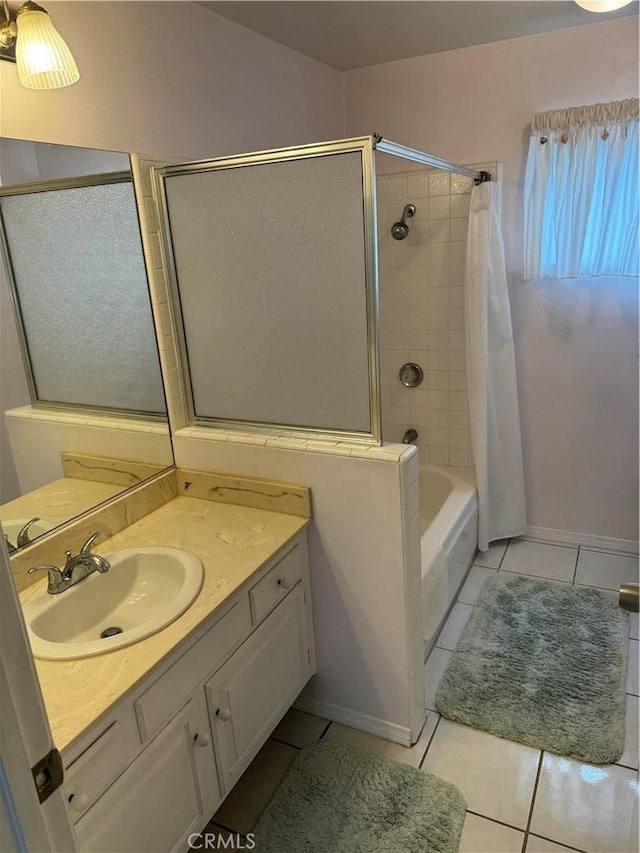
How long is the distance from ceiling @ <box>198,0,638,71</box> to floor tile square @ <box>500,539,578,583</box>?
7.87 ft

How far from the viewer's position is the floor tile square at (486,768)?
1.76 m

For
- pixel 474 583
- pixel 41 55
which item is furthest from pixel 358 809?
pixel 41 55

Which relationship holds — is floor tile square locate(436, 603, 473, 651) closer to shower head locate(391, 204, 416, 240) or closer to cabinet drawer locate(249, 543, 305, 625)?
cabinet drawer locate(249, 543, 305, 625)

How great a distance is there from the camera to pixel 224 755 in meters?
1.58

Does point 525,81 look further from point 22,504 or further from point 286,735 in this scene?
point 286,735

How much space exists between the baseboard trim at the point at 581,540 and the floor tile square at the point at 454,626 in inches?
29.3

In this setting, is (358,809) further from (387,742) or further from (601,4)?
(601,4)

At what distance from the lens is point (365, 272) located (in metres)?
1.64

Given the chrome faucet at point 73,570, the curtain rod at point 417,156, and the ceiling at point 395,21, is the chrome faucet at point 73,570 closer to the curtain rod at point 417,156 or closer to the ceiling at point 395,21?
the curtain rod at point 417,156

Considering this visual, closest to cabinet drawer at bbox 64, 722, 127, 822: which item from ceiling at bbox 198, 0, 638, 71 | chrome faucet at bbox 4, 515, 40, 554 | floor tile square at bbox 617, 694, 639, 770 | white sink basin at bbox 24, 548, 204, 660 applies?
white sink basin at bbox 24, 548, 204, 660

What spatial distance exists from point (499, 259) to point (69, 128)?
1.90 metres

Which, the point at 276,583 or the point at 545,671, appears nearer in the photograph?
the point at 276,583

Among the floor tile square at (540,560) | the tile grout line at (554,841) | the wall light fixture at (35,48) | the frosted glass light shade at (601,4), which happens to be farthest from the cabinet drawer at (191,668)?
the frosted glass light shade at (601,4)

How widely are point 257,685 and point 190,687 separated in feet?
1.08
